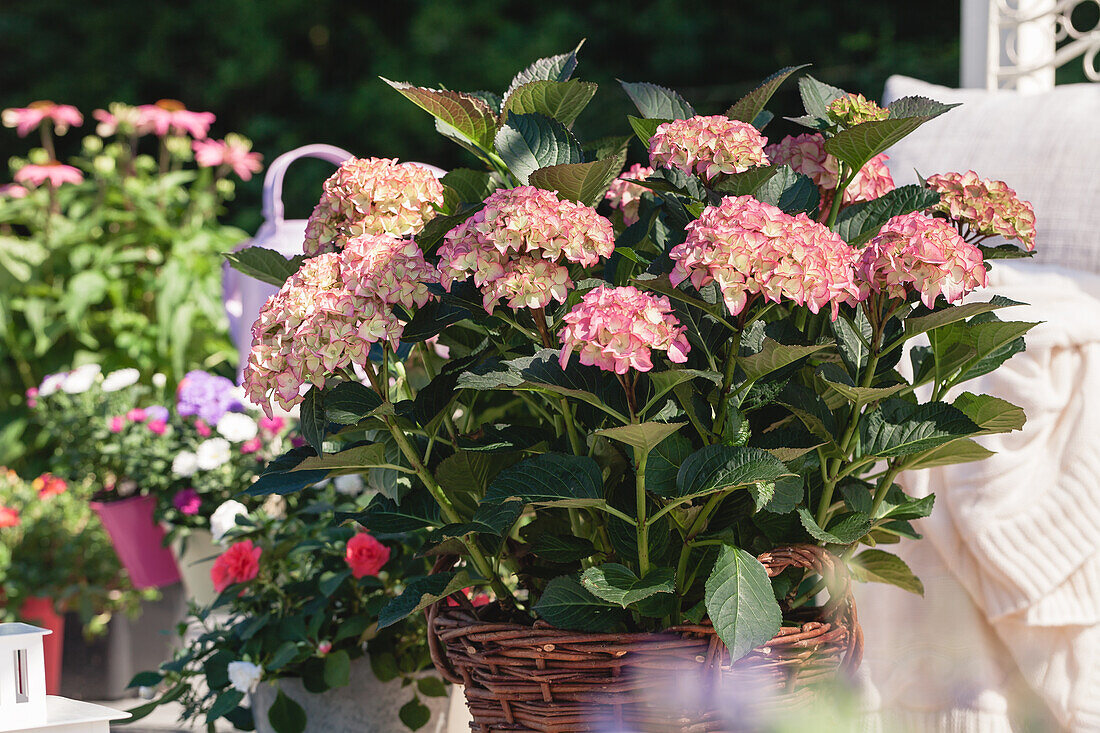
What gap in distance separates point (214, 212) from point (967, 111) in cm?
198

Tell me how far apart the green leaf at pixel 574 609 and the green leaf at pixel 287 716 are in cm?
54

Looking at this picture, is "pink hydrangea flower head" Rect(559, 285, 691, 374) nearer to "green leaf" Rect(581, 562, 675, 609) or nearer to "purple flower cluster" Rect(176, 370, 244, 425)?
"green leaf" Rect(581, 562, 675, 609)

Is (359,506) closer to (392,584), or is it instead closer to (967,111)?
(392,584)

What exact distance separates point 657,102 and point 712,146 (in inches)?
4.7

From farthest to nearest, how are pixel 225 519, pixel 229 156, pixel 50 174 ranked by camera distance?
pixel 229 156 < pixel 50 174 < pixel 225 519

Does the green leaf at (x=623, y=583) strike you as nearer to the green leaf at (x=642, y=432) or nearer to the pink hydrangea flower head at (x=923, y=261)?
the green leaf at (x=642, y=432)

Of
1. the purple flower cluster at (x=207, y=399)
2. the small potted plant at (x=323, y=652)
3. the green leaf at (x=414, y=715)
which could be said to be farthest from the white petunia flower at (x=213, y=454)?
the green leaf at (x=414, y=715)

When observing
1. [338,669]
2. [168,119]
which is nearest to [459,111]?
[338,669]

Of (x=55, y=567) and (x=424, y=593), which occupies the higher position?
(x=424, y=593)

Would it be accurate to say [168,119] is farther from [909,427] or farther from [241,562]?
[909,427]

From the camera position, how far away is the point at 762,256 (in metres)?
0.62

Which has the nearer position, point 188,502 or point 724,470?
point 724,470

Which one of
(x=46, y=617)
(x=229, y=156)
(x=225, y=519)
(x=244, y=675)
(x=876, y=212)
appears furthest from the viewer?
(x=229, y=156)

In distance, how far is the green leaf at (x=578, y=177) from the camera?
2.32ft
